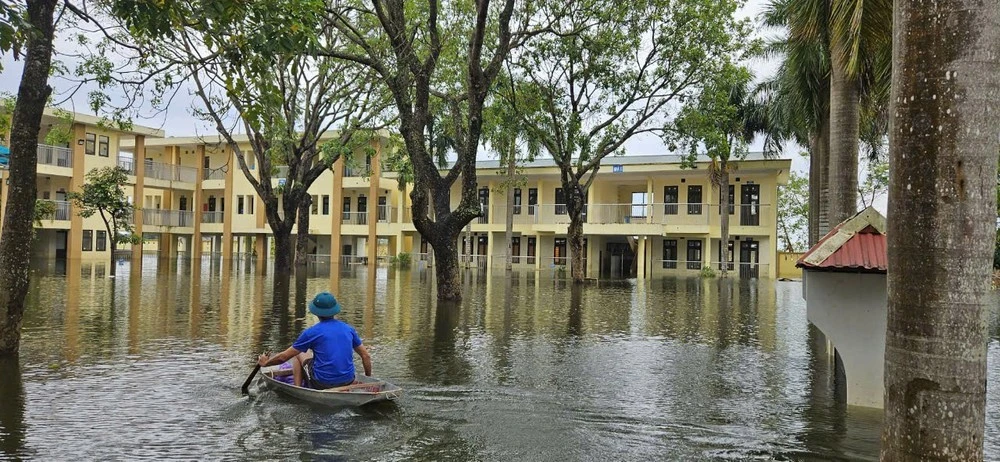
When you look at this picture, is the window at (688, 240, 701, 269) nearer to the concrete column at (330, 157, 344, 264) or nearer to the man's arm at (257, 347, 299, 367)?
the concrete column at (330, 157, 344, 264)

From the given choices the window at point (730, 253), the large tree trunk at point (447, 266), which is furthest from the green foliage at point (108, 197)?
the window at point (730, 253)

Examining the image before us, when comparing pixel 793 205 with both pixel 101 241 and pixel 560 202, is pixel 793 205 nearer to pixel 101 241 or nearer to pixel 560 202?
pixel 560 202

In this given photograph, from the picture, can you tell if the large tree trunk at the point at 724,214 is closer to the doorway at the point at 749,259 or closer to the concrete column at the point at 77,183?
the doorway at the point at 749,259

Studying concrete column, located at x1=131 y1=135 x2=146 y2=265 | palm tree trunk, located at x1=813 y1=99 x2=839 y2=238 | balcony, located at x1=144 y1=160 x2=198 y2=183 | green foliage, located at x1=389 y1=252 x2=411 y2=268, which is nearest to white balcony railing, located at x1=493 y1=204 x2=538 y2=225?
green foliage, located at x1=389 y1=252 x2=411 y2=268

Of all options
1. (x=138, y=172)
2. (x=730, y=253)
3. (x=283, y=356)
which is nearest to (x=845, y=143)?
(x=283, y=356)

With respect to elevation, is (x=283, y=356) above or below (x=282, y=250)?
below

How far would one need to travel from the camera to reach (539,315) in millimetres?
17359

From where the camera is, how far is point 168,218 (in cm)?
4866

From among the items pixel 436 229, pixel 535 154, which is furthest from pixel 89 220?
pixel 436 229

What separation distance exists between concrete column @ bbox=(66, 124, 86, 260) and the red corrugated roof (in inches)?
1591

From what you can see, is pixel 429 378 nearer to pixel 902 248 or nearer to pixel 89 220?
pixel 902 248

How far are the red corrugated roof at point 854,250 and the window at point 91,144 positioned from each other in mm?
42153

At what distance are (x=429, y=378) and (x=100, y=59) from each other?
1201 cm

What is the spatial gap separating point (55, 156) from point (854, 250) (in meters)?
41.4
